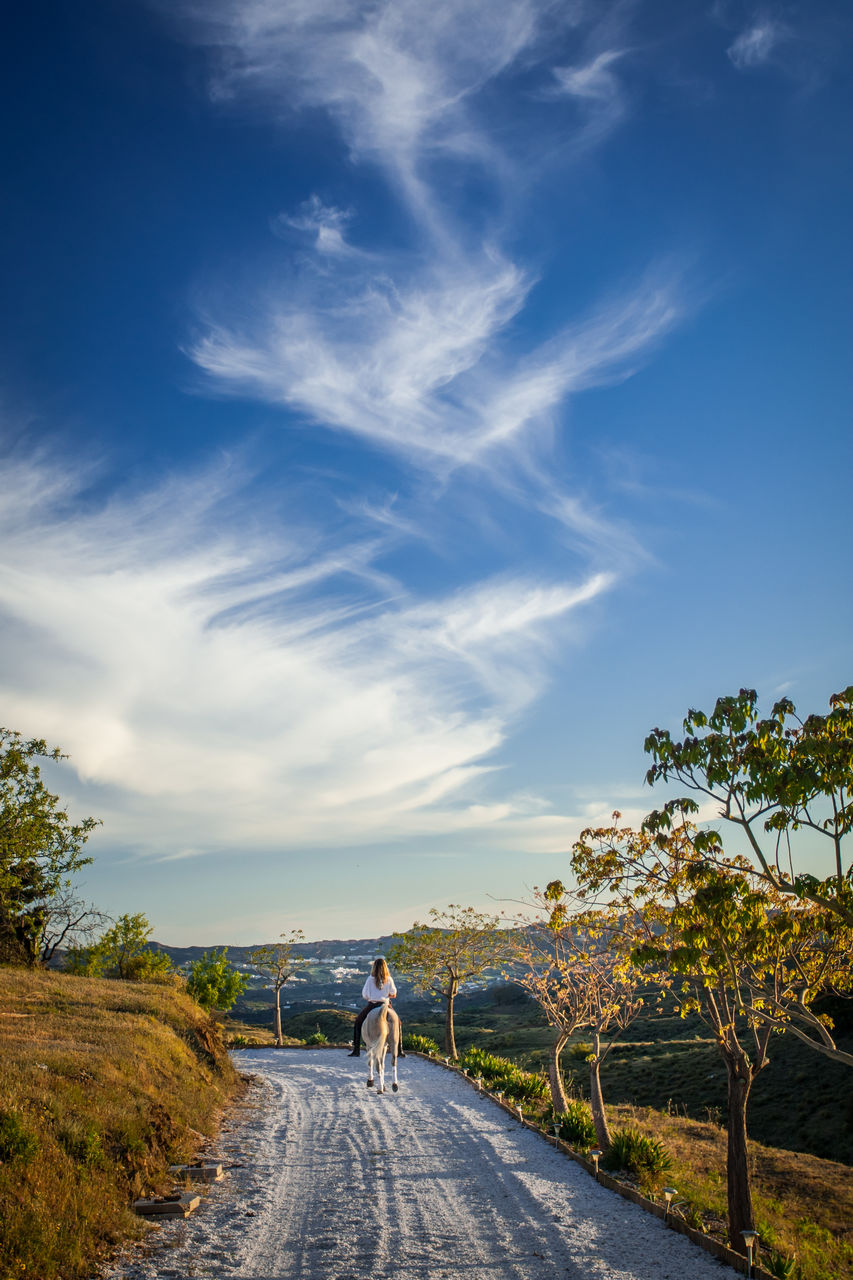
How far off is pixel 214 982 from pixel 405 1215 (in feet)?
89.0

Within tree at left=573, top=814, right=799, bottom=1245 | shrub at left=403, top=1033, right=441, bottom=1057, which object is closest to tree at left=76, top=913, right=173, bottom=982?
shrub at left=403, top=1033, right=441, bottom=1057

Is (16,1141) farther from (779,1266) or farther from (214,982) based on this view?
(214,982)

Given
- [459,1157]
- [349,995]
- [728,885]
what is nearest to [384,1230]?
[459,1157]

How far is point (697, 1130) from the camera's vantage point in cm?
2580

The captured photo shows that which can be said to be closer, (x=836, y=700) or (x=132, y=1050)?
(x=836, y=700)

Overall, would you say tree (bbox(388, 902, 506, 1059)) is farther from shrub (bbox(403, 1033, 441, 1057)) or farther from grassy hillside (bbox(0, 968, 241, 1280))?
grassy hillside (bbox(0, 968, 241, 1280))

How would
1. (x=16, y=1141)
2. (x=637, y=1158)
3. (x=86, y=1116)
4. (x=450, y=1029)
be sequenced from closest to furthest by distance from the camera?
(x=16, y=1141)
(x=86, y=1116)
(x=637, y=1158)
(x=450, y=1029)

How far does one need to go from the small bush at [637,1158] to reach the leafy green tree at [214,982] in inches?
911

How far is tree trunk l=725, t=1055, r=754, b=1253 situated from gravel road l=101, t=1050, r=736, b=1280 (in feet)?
6.64

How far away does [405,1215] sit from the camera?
10.5 meters

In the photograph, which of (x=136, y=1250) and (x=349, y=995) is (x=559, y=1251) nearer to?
(x=136, y=1250)

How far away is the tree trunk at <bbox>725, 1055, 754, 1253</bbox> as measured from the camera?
12258 mm

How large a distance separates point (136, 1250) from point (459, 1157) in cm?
703

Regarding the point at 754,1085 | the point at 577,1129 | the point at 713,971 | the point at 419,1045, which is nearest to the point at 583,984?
the point at 577,1129
